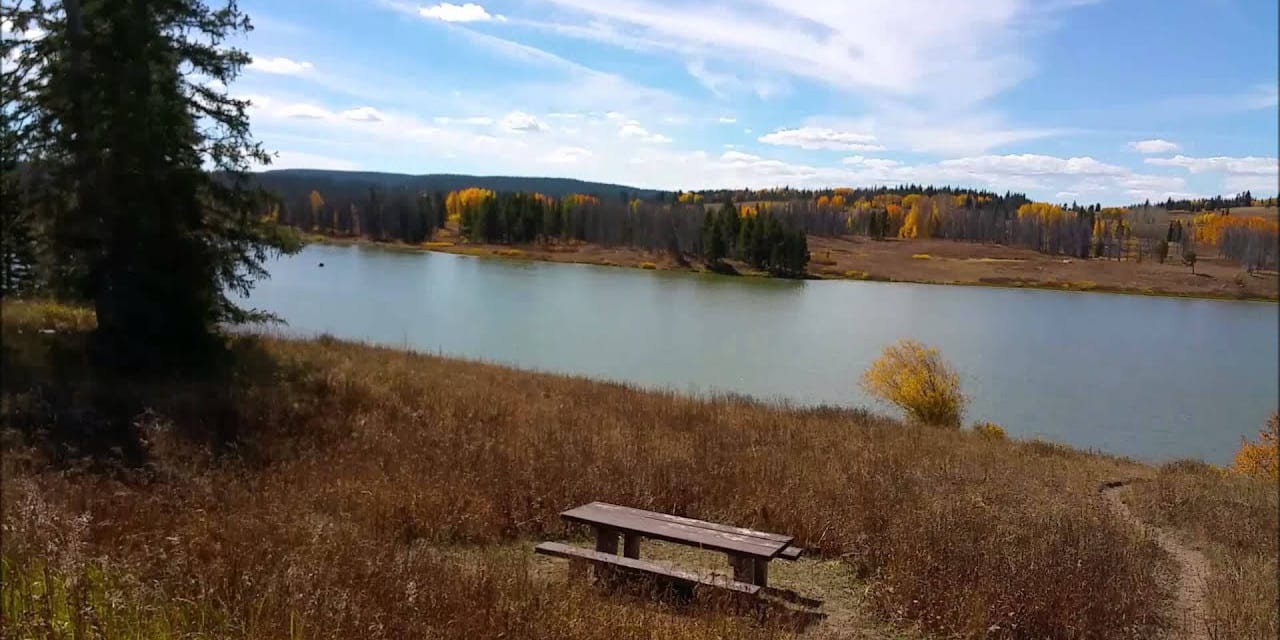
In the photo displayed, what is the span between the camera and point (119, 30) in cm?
1178

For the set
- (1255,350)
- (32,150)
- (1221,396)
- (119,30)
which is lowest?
(1221,396)

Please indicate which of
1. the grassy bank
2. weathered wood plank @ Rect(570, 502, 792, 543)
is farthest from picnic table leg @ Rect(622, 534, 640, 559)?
the grassy bank

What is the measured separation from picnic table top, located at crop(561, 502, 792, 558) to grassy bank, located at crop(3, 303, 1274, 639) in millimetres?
487

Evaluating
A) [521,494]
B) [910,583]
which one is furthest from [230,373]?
[910,583]

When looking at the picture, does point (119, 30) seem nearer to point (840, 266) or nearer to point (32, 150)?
point (32, 150)

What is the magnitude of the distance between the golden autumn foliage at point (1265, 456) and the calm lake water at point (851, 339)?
1.40m

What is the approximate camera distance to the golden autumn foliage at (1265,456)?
564 inches

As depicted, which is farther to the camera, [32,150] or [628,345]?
[628,345]

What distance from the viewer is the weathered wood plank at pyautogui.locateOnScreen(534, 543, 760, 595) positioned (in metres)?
4.97

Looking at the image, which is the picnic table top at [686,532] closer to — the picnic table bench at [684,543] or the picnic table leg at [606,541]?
the picnic table bench at [684,543]

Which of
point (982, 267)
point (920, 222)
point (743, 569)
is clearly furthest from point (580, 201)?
point (743, 569)

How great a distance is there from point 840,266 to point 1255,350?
5668cm

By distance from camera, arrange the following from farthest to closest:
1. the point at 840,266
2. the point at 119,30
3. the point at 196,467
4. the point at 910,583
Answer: the point at 840,266
the point at 119,30
the point at 196,467
the point at 910,583

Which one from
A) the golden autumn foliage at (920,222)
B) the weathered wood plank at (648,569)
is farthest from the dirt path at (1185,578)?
the golden autumn foliage at (920,222)
